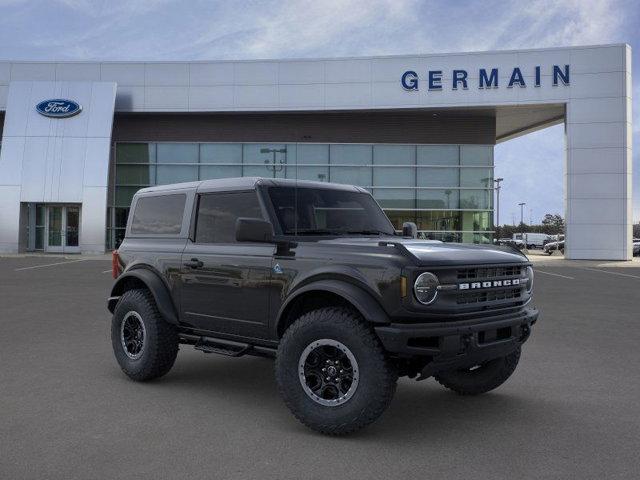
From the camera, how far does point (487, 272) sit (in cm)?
466

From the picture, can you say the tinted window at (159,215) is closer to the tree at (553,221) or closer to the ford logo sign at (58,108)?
the ford logo sign at (58,108)

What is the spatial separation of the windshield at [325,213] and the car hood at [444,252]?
0.34 m

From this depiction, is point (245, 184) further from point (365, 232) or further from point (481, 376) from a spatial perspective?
point (481, 376)

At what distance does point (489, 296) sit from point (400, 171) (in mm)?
27484

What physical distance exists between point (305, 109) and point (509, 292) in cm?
2683

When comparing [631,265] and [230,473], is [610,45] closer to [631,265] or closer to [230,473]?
[631,265]

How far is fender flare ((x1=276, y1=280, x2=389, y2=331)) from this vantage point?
13.8ft

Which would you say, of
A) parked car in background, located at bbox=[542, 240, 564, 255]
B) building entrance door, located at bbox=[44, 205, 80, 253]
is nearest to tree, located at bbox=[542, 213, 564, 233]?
parked car in background, located at bbox=[542, 240, 564, 255]

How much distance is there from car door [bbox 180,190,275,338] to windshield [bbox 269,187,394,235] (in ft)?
0.79

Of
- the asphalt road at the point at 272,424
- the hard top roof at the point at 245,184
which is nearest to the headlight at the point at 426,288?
the asphalt road at the point at 272,424

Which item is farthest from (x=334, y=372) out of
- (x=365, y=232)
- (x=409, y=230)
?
(x=409, y=230)

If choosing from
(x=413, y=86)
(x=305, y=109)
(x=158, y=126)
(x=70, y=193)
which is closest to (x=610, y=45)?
(x=413, y=86)

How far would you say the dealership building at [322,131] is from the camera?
96.5 feet

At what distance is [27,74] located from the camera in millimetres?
31891
